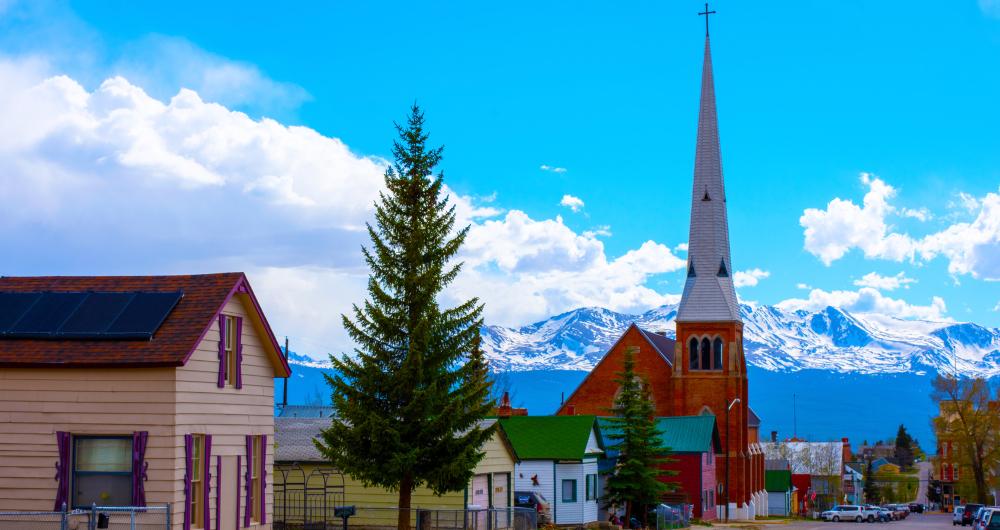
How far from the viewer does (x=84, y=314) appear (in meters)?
26.9

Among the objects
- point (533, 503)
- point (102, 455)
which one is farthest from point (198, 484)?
point (533, 503)

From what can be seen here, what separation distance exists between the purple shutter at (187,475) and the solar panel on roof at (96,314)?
2.95 meters

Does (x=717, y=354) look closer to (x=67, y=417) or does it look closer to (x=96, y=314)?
(x=96, y=314)

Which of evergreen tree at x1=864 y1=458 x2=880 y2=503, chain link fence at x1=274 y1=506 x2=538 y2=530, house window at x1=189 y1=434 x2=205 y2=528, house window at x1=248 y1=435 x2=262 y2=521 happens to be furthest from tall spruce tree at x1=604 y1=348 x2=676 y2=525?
evergreen tree at x1=864 y1=458 x2=880 y2=503

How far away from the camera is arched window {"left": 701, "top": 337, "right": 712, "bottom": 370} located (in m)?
93.9

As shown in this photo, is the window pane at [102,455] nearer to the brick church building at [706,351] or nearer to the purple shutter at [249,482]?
the purple shutter at [249,482]

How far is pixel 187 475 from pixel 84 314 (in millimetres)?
4277

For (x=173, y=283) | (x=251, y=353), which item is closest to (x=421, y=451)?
(x=251, y=353)

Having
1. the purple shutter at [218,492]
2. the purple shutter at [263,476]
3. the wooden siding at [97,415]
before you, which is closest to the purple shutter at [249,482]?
the purple shutter at [263,476]

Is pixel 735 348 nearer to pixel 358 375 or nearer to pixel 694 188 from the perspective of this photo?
pixel 694 188

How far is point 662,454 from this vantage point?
187 ft

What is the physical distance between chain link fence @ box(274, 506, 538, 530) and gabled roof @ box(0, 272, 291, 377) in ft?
30.7

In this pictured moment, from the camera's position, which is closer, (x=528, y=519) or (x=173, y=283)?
(x=173, y=283)

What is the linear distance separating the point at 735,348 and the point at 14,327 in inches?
2880
